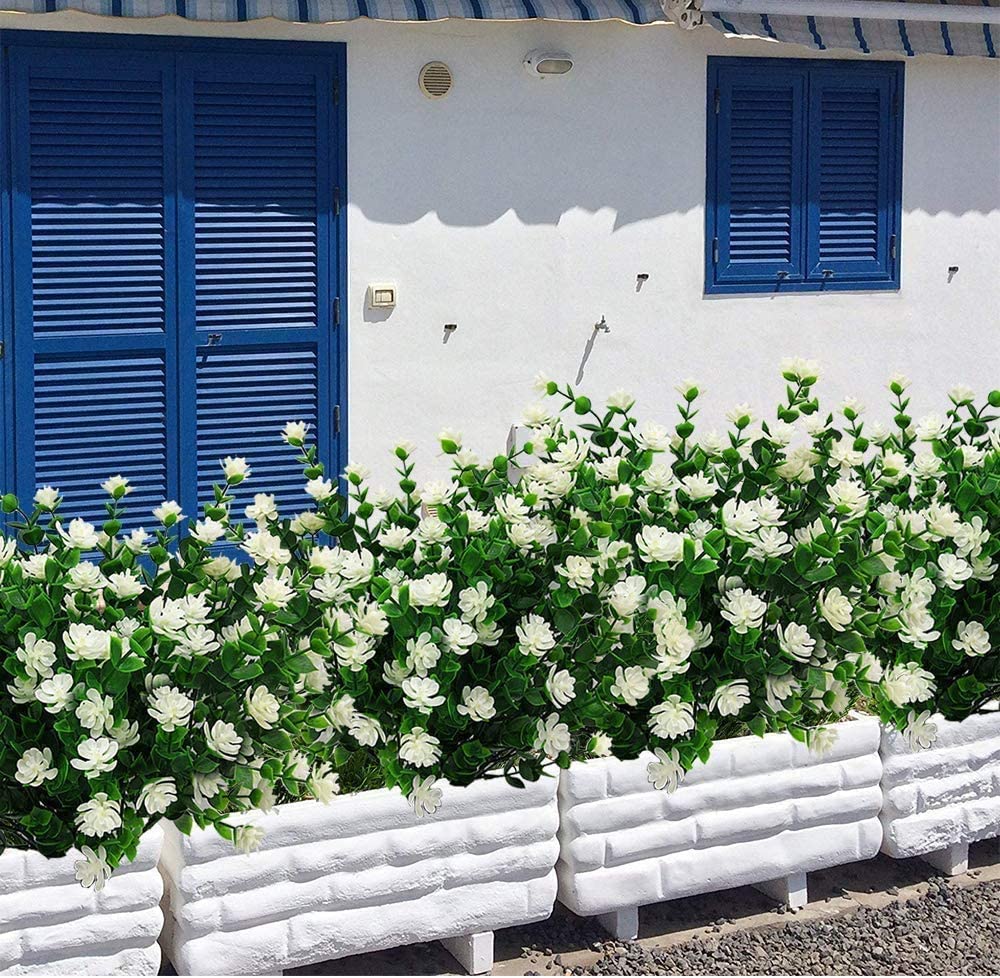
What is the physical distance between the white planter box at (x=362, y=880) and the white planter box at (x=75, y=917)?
0.10 meters

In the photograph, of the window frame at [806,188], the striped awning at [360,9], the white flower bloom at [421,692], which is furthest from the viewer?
the window frame at [806,188]

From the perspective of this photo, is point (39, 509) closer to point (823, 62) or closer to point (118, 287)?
point (118, 287)

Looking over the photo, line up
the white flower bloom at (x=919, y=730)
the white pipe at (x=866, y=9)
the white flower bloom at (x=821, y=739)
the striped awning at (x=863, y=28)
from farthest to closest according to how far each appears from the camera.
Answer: the striped awning at (x=863, y=28) < the white pipe at (x=866, y=9) < the white flower bloom at (x=919, y=730) < the white flower bloom at (x=821, y=739)

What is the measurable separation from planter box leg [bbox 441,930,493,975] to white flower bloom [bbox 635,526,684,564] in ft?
3.46

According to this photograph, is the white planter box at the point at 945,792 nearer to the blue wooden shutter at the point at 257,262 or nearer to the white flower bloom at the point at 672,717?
the white flower bloom at the point at 672,717

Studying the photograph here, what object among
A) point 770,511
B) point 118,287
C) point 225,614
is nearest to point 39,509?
point 225,614

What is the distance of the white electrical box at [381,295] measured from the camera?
27.5 ft

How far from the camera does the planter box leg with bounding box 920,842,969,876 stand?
5.23 metres

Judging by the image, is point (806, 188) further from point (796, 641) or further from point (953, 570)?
point (796, 641)

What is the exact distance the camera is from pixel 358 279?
27.5 feet

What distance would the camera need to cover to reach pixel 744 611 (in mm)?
4367

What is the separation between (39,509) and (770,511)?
182 centimetres

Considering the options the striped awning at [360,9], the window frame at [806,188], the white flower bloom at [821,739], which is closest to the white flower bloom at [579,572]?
the white flower bloom at [821,739]

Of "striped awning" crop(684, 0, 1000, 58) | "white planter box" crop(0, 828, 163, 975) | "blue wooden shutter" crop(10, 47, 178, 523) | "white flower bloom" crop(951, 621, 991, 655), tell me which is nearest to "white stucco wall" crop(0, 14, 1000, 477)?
"striped awning" crop(684, 0, 1000, 58)
